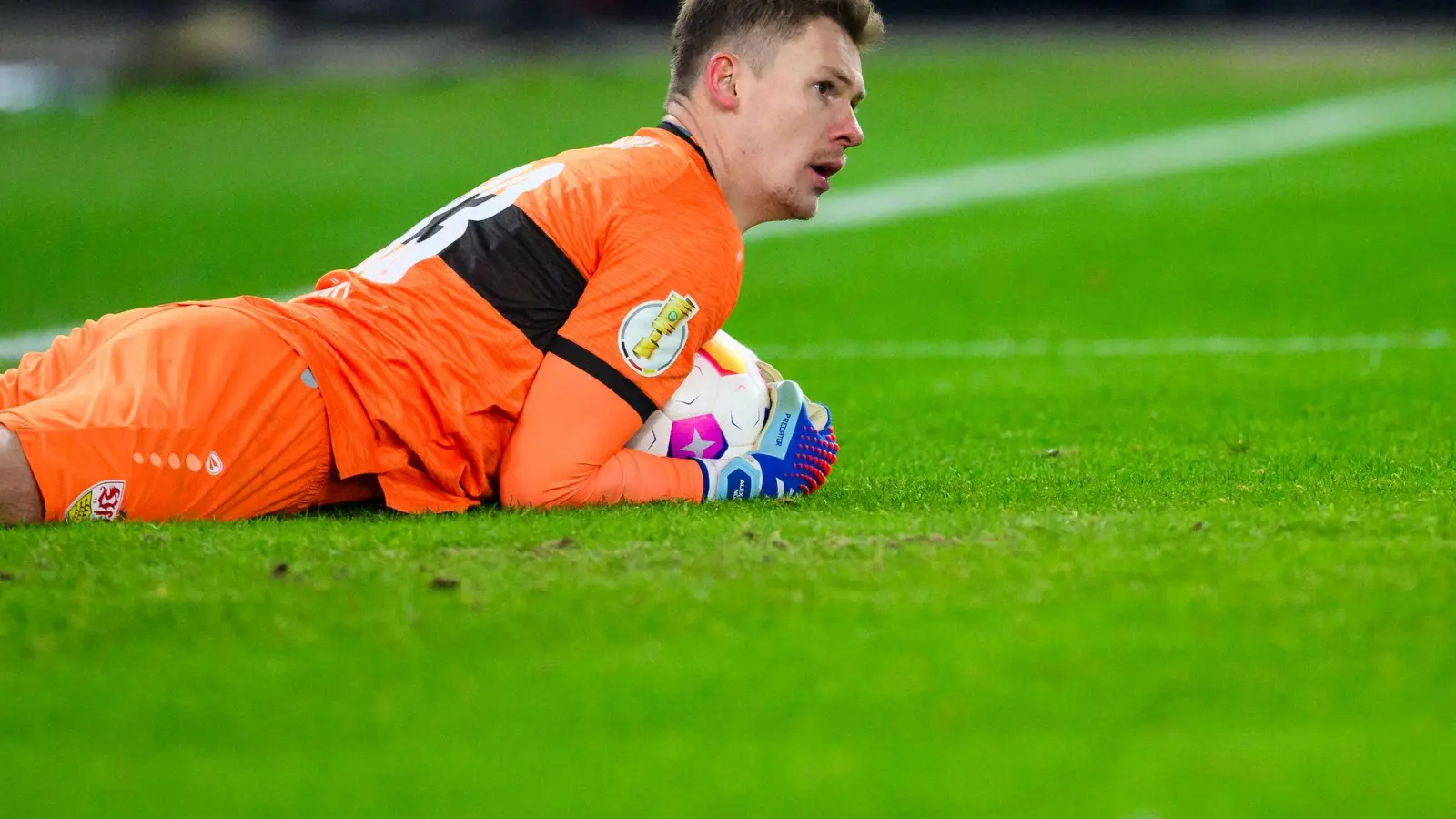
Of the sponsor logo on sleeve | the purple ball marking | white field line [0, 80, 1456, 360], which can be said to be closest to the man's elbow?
the purple ball marking

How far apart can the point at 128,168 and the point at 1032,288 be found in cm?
895

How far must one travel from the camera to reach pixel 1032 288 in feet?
32.9

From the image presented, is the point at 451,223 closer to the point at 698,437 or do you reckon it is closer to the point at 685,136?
the point at 685,136

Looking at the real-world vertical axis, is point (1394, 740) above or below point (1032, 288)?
above

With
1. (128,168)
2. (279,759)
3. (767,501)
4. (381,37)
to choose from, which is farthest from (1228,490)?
(381,37)

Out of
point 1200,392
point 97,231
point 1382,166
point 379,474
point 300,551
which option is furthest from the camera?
point 1382,166

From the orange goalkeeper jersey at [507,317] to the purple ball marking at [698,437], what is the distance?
0.81ft

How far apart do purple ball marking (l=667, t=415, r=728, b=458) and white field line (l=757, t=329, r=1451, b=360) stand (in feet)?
11.0

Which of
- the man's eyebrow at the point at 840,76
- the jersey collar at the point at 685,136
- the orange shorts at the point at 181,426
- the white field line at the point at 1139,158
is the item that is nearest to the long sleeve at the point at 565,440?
the orange shorts at the point at 181,426

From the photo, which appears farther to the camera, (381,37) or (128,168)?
(381,37)

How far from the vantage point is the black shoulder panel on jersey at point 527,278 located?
15.2 feet

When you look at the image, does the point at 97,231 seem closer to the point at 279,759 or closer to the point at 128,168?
the point at 128,168

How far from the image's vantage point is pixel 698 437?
4832 millimetres

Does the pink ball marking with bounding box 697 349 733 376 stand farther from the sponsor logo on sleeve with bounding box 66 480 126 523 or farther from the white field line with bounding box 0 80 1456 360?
the white field line with bounding box 0 80 1456 360
